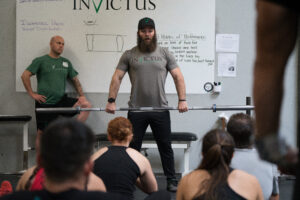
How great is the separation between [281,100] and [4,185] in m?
1.37

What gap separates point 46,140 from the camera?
1040 mm

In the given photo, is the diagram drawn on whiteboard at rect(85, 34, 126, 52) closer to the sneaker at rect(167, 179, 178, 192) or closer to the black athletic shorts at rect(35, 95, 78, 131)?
the black athletic shorts at rect(35, 95, 78, 131)

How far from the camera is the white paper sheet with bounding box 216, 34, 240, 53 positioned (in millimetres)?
4594

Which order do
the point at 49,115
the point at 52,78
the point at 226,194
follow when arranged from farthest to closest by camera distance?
the point at 52,78, the point at 49,115, the point at 226,194

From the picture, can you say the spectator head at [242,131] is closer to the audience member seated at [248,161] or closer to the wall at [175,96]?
the audience member seated at [248,161]

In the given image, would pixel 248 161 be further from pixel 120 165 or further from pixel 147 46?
pixel 147 46

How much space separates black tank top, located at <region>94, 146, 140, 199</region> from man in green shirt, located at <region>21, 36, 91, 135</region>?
2.32 metres

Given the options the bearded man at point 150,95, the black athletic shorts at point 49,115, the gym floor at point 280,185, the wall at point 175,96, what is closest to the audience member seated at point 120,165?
the bearded man at point 150,95

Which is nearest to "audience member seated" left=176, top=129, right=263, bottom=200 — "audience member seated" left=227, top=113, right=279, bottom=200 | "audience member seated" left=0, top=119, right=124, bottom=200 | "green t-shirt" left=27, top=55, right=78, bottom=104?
"audience member seated" left=227, top=113, right=279, bottom=200

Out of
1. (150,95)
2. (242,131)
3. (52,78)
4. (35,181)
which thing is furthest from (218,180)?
(52,78)

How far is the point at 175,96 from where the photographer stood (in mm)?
4613

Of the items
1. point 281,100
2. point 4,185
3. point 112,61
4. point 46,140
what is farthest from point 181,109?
point 281,100

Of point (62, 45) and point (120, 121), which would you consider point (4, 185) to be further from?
point (62, 45)

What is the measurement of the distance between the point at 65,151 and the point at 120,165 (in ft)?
3.55
